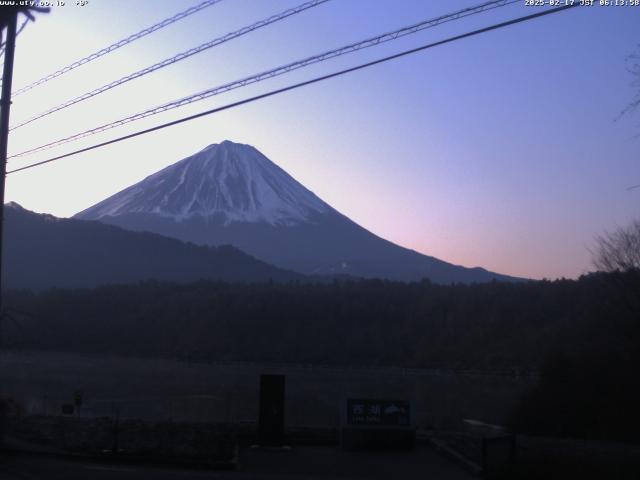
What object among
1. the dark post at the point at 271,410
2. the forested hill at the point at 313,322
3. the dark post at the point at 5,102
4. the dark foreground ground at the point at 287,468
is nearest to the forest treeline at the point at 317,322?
the forested hill at the point at 313,322

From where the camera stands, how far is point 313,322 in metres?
70.4

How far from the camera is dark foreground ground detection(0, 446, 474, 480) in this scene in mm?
15180

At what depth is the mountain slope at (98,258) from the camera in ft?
299

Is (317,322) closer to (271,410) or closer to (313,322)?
(313,322)

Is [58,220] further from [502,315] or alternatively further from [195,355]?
[502,315]

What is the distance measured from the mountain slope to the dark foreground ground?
67.5 m

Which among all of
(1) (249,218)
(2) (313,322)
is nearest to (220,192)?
(1) (249,218)

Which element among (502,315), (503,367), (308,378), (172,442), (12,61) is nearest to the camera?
(12,61)

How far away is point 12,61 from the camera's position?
54.3ft

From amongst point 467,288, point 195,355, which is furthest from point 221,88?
point 467,288

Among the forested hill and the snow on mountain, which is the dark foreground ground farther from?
the snow on mountain

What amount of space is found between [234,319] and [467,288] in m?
21.5

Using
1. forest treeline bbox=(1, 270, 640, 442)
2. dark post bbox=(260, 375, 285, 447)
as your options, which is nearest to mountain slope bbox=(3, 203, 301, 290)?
forest treeline bbox=(1, 270, 640, 442)

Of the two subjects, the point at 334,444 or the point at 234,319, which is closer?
the point at 334,444
